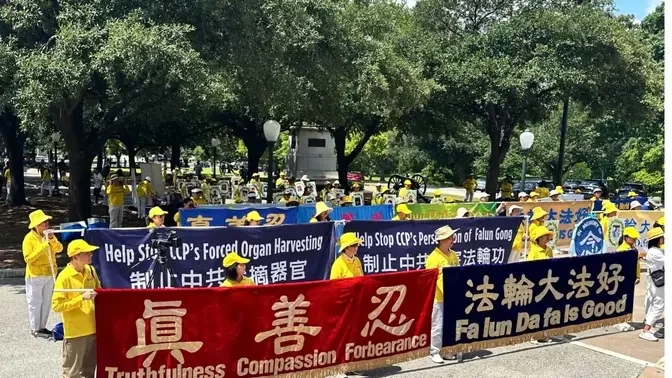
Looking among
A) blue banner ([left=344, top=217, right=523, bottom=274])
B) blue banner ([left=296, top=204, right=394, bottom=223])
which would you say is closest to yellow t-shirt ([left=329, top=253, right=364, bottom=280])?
blue banner ([left=344, top=217, right=523, bottom=274])

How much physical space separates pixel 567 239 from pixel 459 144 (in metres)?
33.9

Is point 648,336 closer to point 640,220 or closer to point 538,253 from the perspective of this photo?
point 538,253

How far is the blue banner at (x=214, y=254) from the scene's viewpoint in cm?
840

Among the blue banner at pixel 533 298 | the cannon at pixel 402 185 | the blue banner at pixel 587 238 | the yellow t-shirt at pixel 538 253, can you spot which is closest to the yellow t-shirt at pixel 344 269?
the blue banner at pixel 533 298

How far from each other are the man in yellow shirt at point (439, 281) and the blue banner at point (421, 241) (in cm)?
252

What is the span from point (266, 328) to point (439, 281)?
2.10 meters

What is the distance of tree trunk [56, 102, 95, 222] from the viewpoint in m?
14.8

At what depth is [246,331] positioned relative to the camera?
582 centimetres

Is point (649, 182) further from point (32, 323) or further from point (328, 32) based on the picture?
point (32, 323)

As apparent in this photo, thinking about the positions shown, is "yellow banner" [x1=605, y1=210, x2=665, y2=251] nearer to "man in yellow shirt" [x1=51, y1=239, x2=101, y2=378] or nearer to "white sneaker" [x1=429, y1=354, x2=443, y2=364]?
"white sneaker" [x1=429, y1=354, x2=443, y2=364]

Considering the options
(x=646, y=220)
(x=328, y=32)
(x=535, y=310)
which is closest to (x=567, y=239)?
(x=646, y=220)

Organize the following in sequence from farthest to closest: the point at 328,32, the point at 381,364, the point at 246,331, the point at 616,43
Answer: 1. the point at 616,43
2. the point at 328,32
3. the point at 381,364
4. the point at 246,331

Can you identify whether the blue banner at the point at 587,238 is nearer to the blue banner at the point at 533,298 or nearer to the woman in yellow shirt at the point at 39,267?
the blue banner at the point at 533,298

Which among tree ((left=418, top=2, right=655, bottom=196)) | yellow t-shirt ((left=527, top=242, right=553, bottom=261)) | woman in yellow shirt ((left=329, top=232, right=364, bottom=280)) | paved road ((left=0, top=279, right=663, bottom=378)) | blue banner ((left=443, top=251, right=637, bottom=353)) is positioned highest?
tree ((left=418, top=2, right=655, bottom=196))
